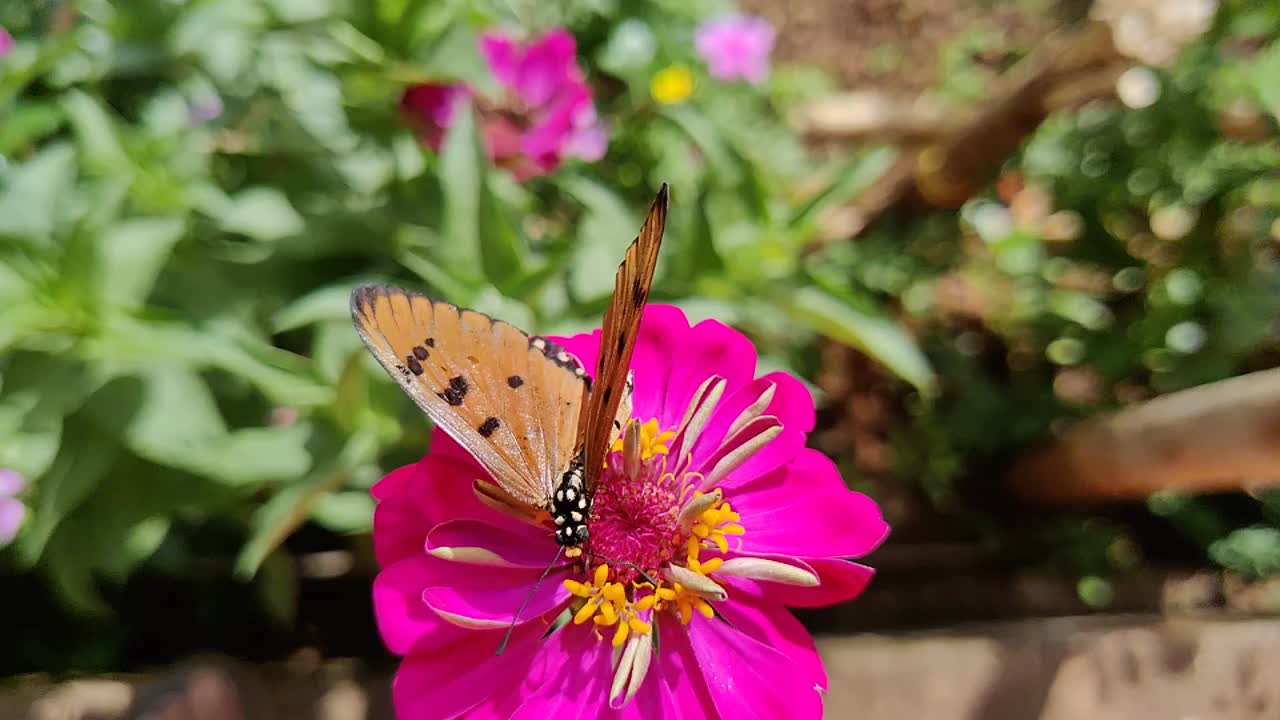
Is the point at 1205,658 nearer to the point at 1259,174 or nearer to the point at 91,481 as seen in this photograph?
the point at 1259,174

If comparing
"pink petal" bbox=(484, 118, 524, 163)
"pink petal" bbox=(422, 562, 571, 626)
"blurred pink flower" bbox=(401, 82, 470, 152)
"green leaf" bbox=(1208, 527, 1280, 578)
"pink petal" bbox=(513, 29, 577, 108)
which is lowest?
"pink petal" bbox=(422, 562, 571, 626)

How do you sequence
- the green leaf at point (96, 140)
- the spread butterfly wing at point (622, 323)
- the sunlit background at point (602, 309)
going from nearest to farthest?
1. the spread butterfly wing at point (622, 323)
2. the sunlit background at point (602, 309)
3. the green leaf at point (96, 140)

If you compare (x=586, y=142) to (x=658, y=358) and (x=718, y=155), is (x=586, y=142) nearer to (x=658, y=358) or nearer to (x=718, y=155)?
(x=718, y=155)

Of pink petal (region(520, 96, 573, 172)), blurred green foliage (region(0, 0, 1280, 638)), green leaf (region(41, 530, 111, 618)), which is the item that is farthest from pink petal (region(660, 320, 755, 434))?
green leaf (region(41, 530, 111, 618))

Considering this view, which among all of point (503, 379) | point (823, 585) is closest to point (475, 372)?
point (503, 379)

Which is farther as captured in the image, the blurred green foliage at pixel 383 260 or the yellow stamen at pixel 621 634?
the blurred green foliage at pixel 383 260

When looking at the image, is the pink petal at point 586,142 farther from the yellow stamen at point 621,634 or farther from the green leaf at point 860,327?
the yellow stamen at point 621,634

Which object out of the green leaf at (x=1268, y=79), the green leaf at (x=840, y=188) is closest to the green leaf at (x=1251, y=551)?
the green leaf at (x=1268, y=79)

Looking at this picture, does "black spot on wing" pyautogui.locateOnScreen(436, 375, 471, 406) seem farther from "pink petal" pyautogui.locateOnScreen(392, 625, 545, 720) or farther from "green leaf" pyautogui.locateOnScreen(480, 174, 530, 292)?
"green leaf" pyautogui.locateOnScreen(480, 174, 530, 292)
